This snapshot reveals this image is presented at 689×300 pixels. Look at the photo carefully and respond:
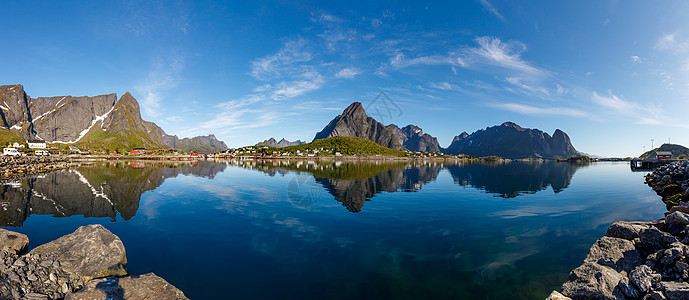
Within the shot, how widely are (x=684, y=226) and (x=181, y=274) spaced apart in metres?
24.5

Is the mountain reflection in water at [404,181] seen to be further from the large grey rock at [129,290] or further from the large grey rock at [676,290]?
the large grey rock at [676,290]

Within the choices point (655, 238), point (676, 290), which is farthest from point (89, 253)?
→ point (655, 238)

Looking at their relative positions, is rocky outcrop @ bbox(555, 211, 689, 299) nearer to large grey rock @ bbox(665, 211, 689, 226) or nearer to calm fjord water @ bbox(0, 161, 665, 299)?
large grey rock @ bbox(665, 211, 689, 226)

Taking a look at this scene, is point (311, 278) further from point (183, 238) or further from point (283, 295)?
point (183, 238)

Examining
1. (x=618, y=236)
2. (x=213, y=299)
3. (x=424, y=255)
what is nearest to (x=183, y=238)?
(x=213, y=299)

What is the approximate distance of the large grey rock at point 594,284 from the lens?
9977mm

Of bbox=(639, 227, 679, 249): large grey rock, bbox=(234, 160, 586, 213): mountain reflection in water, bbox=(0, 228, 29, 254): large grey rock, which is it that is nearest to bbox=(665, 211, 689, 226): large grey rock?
bbox=(639, 227, 679, 249): large grey rock

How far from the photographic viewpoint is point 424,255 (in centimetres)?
1609

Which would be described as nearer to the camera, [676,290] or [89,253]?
[676,290]

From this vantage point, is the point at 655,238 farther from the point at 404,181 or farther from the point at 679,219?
the point at 404,181

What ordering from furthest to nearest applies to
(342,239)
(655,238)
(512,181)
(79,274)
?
1. (512,181)
2. (342,239)
3. (655,238)
4. (79,274)

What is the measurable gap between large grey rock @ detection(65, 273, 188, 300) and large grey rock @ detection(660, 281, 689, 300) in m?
17.1

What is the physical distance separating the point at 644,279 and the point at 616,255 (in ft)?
13.1

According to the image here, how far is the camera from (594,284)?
33.8 feet
